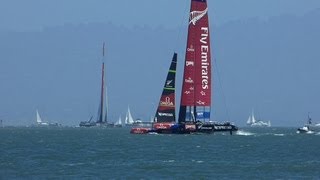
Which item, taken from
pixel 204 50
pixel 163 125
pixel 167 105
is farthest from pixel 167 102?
pixel 204 50

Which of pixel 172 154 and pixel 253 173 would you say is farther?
pixel 172 154

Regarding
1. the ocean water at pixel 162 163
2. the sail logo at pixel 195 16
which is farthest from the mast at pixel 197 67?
the ocean water at pixel 162 163

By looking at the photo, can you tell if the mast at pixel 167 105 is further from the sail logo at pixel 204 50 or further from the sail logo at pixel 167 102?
the sail logo at pixel 204 50

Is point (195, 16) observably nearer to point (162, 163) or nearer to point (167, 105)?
point (167, 105)

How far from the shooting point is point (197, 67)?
152 m

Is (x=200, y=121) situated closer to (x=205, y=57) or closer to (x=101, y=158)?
(x=205, y=57)

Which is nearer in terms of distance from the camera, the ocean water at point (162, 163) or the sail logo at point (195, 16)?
the ocean water at point (162, 163)

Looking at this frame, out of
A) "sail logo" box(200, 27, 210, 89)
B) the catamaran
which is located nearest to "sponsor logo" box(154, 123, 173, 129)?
the catamaran

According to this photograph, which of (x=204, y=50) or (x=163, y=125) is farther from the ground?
(x=204, y=50)

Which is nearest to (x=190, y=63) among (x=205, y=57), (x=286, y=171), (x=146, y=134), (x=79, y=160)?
(x=205, y=57)

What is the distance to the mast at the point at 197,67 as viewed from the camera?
152125 mm

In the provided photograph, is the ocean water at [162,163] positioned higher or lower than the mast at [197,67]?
lower

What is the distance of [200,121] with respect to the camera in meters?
155

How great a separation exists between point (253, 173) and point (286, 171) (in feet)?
10.1
